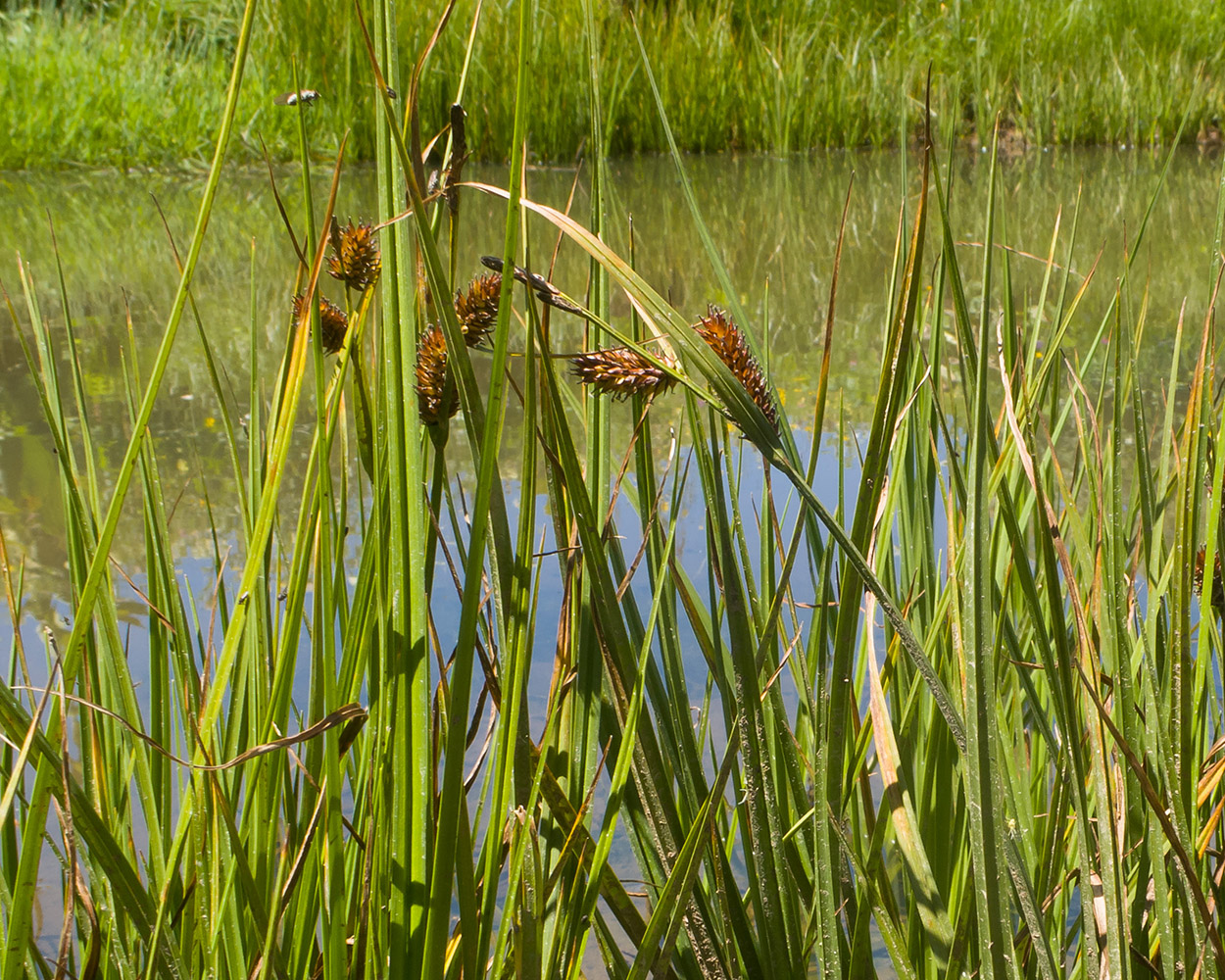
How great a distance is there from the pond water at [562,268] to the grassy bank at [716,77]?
0.30 metres

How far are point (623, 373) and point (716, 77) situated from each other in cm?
669

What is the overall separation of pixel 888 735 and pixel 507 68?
6.21m

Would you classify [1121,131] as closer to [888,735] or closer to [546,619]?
[546,619]

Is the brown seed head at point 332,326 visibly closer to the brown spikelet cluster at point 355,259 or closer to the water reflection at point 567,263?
the brown spikelet cluster at point 355,259

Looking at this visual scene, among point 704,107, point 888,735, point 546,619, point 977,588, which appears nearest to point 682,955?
point 888,735

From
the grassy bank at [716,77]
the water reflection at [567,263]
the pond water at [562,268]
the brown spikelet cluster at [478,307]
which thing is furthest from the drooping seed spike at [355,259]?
the grassy bank at [716,77]

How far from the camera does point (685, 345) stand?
404 mm

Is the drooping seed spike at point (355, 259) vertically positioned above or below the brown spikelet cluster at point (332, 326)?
above

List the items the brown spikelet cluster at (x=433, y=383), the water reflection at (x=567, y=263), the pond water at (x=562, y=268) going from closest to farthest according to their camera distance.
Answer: the brown spikelet cluster at (x=433, y=383), the pond water at (x=562, y=268), the water reflection at (x=567, y=263)

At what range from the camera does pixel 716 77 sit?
6719 millimetres

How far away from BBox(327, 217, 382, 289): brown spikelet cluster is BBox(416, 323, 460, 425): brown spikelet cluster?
12 centimetres

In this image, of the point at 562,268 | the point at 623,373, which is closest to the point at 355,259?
the point at 623,373

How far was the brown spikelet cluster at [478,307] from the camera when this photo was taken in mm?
555

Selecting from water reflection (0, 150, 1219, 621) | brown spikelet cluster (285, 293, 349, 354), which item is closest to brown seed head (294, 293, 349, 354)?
brown spikelet cluster (285, 293, 349, 354)
